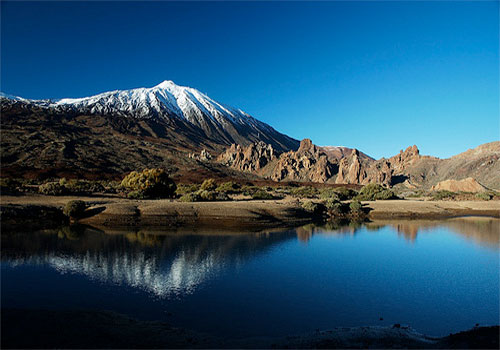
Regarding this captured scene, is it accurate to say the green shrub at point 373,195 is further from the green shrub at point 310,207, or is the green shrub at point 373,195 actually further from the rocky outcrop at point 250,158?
the rocky outcrop at point 250,158

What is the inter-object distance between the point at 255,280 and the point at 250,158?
12265 cm

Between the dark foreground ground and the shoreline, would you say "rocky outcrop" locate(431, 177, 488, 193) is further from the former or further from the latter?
the dark foreground ground

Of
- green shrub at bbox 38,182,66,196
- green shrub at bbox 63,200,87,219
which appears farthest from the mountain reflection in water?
green shrub at bbox 38,182,66,196

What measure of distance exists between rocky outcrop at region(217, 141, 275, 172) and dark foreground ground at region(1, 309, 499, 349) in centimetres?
12223

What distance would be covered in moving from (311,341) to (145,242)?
16.6 metres

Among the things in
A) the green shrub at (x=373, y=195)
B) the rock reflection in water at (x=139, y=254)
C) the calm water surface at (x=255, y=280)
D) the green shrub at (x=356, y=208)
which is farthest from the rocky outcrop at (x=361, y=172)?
the rock reflection in water at (x=139, y=254)

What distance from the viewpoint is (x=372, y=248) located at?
23.5 meters

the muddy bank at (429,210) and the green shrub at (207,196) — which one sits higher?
the green shrub at (207,196)

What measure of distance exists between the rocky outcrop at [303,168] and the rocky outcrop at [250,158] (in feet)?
34.6

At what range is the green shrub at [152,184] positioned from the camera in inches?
1801

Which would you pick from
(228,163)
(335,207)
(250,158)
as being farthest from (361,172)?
(335,207)

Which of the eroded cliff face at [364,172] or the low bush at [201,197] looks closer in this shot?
the low bush at [201,197]

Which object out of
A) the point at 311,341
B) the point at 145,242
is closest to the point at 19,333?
the point at 311,341

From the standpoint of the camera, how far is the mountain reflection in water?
15.0 m
